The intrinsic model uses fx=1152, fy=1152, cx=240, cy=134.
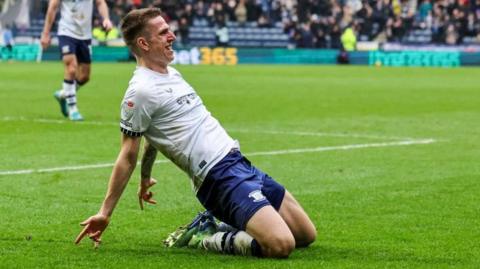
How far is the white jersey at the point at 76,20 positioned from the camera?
18.1m

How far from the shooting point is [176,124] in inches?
294

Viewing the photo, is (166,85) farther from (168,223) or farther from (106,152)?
(106,152)

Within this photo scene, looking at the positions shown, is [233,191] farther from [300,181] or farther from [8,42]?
[8,42]

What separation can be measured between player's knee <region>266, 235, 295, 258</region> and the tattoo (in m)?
1.09

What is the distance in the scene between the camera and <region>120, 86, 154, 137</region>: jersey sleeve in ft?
23.7

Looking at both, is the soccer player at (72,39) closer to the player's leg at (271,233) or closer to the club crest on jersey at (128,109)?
the club crest on jersey at (128,109)

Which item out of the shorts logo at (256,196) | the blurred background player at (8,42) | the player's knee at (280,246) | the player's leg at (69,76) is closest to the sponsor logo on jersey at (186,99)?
the shorts logo at (256,196)

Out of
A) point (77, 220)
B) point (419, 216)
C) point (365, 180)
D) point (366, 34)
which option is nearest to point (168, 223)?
point (77, 220)

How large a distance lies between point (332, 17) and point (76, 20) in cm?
3948

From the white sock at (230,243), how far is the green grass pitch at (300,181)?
0.13m

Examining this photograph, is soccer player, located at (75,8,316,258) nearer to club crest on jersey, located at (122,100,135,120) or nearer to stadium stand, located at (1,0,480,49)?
club crest on jersey, located at (122,100,135,120)

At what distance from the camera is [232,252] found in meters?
7.32

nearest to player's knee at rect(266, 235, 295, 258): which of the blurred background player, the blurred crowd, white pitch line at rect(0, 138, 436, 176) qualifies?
white pitch line at rect(0, 138, 436, 176)

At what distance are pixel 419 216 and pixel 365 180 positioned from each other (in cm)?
225
